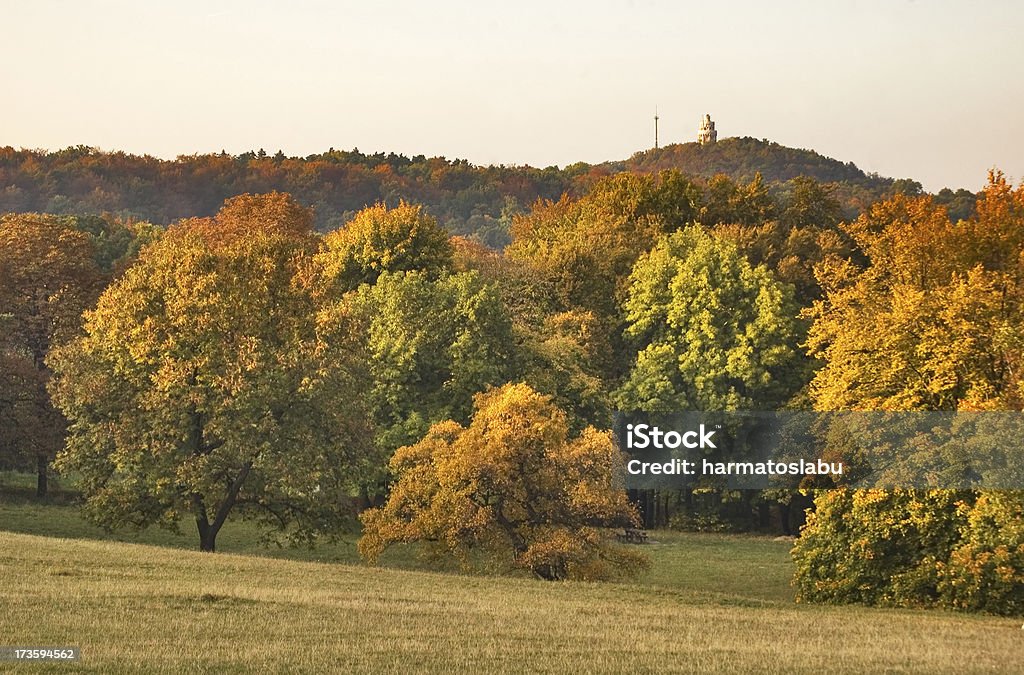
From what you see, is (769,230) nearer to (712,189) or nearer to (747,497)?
(712,189)

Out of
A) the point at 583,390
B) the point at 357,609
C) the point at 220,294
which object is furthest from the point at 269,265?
the point at 357,609

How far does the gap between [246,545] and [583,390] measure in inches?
739

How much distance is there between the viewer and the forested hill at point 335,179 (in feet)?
543

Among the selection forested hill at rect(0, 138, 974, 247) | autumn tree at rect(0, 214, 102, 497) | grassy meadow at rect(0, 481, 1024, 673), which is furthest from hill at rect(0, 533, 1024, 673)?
forested hill at rect(0, 138, 974, 247)

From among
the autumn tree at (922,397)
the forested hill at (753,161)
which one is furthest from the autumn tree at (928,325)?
the forested hill at (753,161)

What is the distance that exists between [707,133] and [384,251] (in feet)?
399

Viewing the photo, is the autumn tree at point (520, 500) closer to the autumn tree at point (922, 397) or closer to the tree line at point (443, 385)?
the tree line at point (443, 385)

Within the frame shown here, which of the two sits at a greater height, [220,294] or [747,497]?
[220,294]

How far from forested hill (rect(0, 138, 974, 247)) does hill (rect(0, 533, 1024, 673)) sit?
12022cm

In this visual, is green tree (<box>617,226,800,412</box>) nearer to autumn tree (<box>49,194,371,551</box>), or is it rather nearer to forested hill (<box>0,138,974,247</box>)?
autumn tree (<box>49,194,371,551</box>)

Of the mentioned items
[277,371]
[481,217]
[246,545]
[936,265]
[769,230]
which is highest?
[481,217]

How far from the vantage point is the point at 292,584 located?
38.5 metres

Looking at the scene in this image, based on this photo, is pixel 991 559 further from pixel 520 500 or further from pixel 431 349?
pixel 431 349

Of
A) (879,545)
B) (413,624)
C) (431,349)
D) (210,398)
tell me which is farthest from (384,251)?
(413,624)
